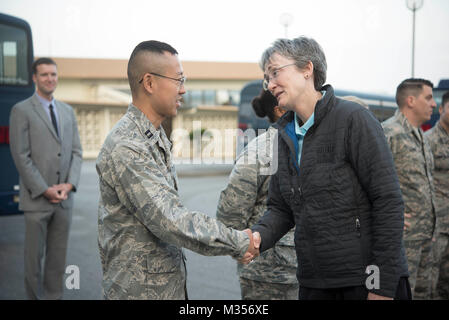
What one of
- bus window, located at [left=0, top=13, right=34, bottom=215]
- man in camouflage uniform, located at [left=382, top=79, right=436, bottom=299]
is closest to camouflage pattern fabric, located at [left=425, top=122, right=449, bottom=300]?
man in camouflage uniform, located at [left=382, top=79, right=436, bottom=299]

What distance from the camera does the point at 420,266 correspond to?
14.2 ft

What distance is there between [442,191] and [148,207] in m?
3.67

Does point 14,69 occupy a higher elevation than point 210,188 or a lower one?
A: higher

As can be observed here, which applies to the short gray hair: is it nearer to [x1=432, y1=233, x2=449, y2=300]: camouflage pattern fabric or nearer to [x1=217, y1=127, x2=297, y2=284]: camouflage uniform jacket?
[x1=217, y1=127, x2=297, y2=284]: camouflage uniform jacket

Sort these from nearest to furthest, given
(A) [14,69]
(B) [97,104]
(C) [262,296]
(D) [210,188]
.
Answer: (C) [262,296]
(A) [14,69]
(D) [210,188]
(B) [97,104]

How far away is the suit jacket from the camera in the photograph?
15.2 ft

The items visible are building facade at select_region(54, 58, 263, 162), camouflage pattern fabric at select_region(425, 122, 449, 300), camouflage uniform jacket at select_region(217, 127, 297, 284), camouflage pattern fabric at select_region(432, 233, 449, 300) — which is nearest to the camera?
camouflage uniform jacket at select_region(217, 127, 297, 284)

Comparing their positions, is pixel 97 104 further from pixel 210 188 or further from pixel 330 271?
pixel 330 271

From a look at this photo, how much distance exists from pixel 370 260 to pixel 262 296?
1008mm

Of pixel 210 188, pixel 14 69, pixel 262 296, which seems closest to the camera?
pixel 262 296

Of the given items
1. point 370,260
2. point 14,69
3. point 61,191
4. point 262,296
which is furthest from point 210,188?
point 370,260

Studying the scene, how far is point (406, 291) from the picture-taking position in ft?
7.27

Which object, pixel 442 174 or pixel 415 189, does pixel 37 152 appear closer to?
pixel 415 189

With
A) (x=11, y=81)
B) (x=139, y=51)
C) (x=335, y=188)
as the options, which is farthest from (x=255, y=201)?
(x=11, y=81)
